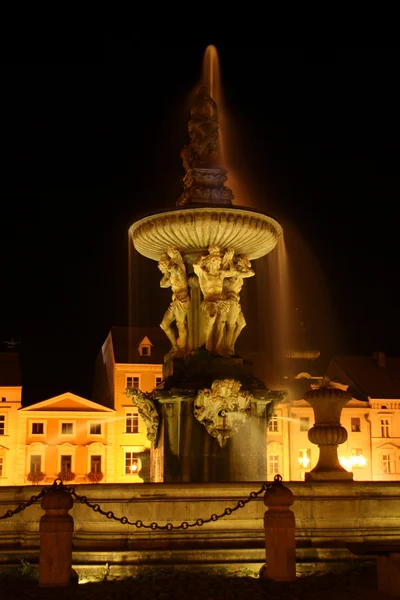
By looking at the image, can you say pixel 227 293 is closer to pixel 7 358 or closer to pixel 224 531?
pixel 224 531

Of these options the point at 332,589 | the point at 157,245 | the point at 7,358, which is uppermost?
the point at 7,358

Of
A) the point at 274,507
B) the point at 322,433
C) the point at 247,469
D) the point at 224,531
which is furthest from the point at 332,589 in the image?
the point at 247,469

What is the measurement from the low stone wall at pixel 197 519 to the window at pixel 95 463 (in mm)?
36344

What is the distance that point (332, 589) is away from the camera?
8500 mm

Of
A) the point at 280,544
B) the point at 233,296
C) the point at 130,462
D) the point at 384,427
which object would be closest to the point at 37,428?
the point at 130,462

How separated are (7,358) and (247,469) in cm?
3554

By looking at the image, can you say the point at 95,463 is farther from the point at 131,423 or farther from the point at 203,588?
the point at 203,588

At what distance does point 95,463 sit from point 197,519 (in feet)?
121

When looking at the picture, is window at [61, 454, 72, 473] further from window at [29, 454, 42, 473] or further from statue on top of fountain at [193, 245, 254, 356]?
statue on top of fountain at [193, 245, 254, 356]

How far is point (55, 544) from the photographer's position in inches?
333

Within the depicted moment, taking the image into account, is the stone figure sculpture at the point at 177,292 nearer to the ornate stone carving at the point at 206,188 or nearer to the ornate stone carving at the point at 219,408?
the ornate stone carving at the point at 206,188

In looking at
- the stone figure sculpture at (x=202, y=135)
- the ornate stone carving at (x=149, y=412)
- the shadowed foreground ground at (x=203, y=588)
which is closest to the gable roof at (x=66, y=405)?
the stone figure sculpture at (x=202, y=135)

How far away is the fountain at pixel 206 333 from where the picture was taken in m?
13.8

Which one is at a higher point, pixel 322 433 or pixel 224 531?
pixel 322 433
